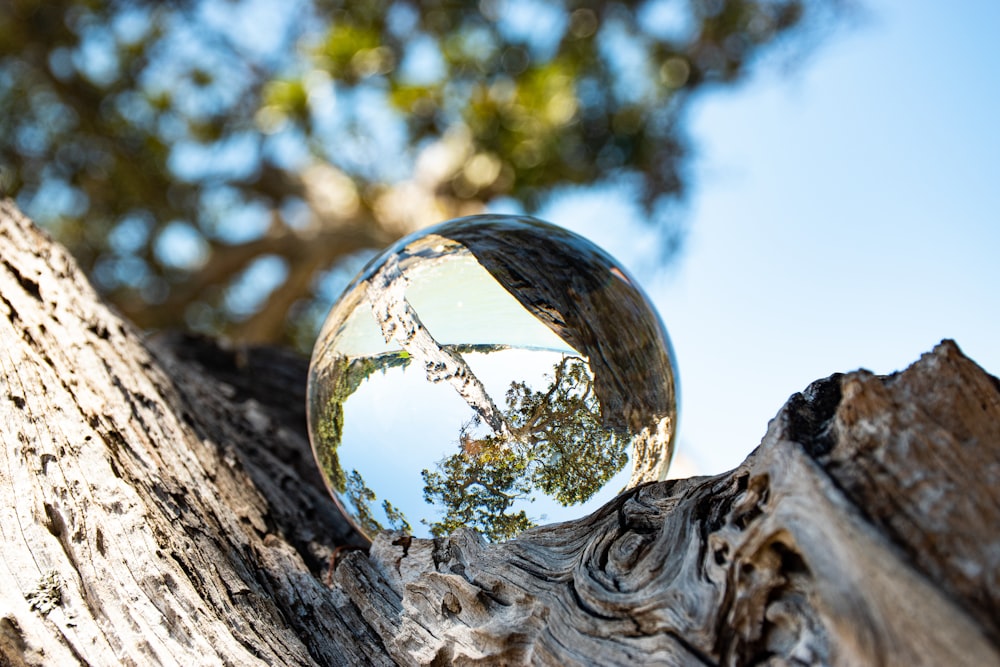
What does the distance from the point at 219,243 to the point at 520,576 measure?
535cm

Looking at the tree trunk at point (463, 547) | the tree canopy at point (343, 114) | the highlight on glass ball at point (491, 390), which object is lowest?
the tree trunk at point (463, 547)

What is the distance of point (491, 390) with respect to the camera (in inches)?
52.4

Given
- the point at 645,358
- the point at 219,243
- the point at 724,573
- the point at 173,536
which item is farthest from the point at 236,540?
the point at 219,243

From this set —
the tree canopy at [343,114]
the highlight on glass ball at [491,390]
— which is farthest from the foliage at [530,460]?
the tree canopy at [343,114]

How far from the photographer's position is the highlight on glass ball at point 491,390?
133 cm

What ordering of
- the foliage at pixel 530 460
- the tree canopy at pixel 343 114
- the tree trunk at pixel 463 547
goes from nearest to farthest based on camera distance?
the tree trunk at pixel 463 547, the foliage at pixel 530 460, the tree canopy at pixel 343 114

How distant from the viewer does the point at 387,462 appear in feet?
4.63

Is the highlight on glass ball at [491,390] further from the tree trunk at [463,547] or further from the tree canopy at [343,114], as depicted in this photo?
the tree canopy at [343,114]

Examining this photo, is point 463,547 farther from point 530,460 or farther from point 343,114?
point 343,114

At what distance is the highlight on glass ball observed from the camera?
1.33 meters

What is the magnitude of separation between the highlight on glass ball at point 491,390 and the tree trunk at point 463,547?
2.9 inches

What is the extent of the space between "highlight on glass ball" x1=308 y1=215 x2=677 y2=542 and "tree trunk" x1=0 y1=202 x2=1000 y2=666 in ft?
0.24

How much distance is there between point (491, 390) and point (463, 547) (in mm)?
272

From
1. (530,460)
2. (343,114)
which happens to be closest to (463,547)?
(530,460)
